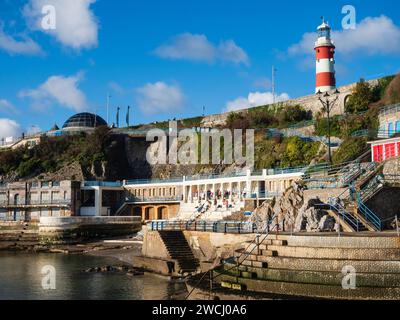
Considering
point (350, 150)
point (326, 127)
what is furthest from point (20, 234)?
point (326, 127)

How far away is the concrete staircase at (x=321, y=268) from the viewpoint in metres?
14.8

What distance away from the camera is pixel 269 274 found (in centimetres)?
1680

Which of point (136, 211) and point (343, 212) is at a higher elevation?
point (343, 212)

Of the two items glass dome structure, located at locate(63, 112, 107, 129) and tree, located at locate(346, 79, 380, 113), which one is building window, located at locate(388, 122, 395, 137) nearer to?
tree, located at locate(346, 79, 380, 113)

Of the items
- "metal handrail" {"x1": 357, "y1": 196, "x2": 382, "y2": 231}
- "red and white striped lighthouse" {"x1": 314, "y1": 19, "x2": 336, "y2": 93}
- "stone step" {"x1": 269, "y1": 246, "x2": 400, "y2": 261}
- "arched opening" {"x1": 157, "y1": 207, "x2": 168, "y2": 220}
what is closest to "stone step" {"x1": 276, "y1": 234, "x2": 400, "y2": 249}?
"stone step" {"x1": 269, "y1": 246, "x2": 400, "y2": 261}

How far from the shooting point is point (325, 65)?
6041 centimetres

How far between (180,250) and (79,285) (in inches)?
256

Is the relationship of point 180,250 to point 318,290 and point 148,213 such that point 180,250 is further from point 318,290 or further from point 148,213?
point 148,213

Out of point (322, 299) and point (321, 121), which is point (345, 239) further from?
point (321, 121)

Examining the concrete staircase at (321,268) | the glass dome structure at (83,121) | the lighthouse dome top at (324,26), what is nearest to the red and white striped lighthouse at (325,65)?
the lighthouse dome top at (324,26)

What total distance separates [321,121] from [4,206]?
3898cm

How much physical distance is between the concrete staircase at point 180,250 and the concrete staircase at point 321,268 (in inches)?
330

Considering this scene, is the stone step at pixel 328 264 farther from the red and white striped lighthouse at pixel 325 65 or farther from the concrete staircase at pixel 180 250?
the red and white striped lighthouse at pixel 325 65

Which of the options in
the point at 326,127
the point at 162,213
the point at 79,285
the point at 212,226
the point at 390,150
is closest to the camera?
the point at 79,285
